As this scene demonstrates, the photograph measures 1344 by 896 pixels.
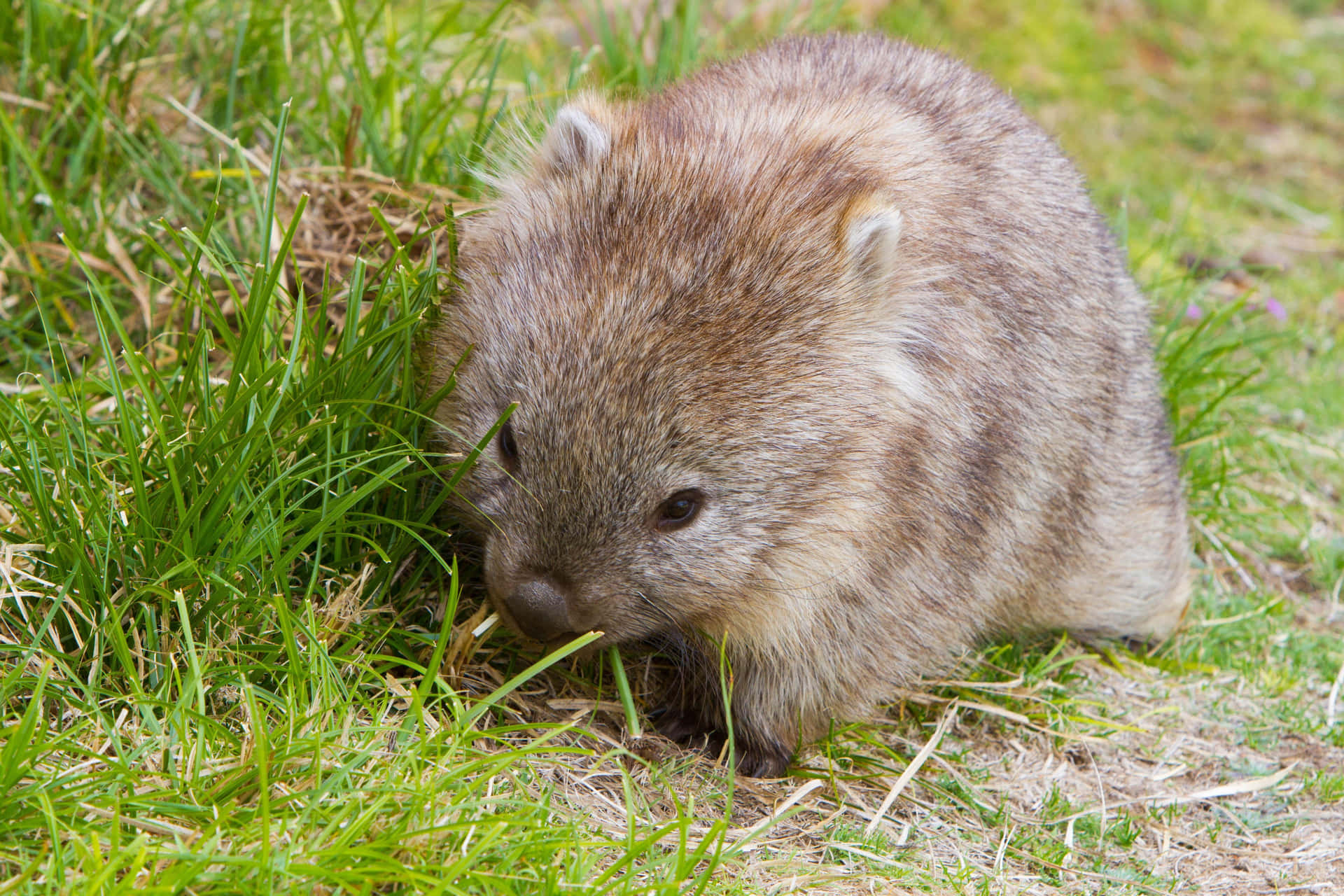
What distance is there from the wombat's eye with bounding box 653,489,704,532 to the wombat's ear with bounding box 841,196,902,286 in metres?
0.70

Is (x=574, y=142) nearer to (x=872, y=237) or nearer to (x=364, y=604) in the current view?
(x=872, y=237)

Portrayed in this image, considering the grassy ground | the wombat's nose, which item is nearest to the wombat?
the wombat's nose

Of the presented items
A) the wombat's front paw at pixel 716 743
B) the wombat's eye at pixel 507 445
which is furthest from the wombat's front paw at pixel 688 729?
the wombat's eye at pixel 507 445

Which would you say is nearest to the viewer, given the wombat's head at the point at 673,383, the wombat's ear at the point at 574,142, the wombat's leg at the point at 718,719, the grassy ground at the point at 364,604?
the grassy ground at the point at 364,604

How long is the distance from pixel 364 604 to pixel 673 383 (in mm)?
1069

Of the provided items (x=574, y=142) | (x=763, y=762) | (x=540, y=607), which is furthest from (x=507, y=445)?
(x=763, y=762)

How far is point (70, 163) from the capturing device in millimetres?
4570

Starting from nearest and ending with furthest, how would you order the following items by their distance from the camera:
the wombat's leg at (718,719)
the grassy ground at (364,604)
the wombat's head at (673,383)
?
the grassy ground at (364,604)
the wombat's head at (673,383)
the wombat's leg at (718,719)

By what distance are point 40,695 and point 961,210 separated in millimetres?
2594

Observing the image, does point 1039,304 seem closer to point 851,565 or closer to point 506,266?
point 851,565

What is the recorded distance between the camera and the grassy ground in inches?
107

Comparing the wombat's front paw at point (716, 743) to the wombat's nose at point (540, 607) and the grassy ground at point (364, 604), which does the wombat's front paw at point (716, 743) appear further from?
the wombat's nose at point (540, 607)

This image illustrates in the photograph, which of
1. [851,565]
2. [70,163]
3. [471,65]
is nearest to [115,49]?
[70,163]

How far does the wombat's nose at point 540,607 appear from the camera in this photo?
3141 millimetres
